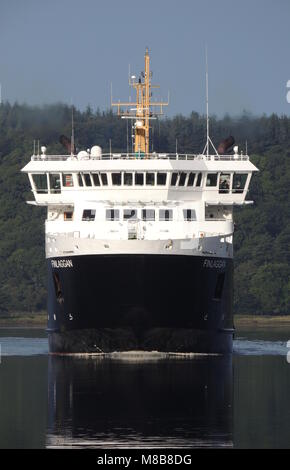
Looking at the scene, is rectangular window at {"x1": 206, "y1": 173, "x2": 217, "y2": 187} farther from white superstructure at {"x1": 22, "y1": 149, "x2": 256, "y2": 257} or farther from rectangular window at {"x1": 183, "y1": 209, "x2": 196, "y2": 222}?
rectangular window at {"x1": 183, "y1": 209, "x2": 196, "y2": 222}

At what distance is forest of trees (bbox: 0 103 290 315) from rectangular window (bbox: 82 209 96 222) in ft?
222

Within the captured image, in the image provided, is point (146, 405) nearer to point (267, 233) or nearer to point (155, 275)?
point (155, 275)

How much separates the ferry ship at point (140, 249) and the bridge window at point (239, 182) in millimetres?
46

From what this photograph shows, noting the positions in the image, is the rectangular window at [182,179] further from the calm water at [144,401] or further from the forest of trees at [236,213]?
the forest of trees at [236,213]

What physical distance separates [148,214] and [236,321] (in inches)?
2655

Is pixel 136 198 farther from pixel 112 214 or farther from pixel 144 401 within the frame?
pixel 144 401

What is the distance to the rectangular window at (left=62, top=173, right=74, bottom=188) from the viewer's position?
75.4 metres

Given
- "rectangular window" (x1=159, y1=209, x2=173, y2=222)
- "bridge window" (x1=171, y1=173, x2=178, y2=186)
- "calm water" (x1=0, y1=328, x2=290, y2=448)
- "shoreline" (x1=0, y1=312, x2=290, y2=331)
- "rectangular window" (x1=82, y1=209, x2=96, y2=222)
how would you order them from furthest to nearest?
"shoreline" (x1=0, y1=312, x2=290, y2=331) < "bridge window" (x1=171, y1=173, x2=178, y2=186) < "rectangular window" (x1=82, y1=209, x2=96, y2=222) < "rectangular window" (x1=159, y1=209, x2=173, y2=222) < "calm water" (x1=0, y1=328, x2=290, y2=448)

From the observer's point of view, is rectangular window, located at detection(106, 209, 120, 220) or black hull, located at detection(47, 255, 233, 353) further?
rectangular window, located at detection(106, 209, 120, 220)

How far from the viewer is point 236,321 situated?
13812cm

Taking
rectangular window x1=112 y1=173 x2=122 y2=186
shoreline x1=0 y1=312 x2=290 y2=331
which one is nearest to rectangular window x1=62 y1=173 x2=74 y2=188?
rectangular window x1=112 y1=173 x2=122 y2=186

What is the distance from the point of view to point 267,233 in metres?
163

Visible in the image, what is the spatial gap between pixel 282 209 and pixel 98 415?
120 m

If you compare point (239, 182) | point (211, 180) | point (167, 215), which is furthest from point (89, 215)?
point (239, 182)
